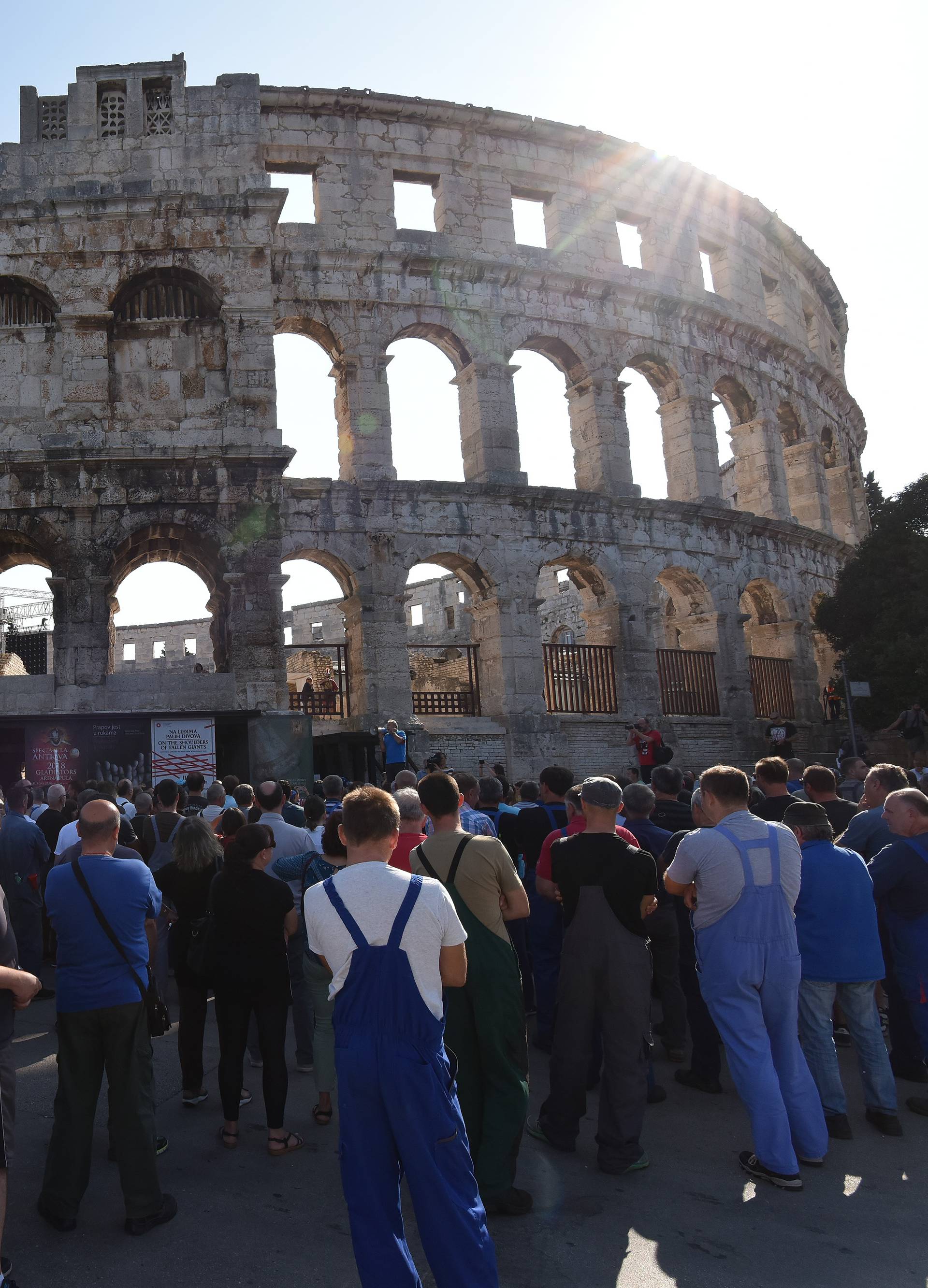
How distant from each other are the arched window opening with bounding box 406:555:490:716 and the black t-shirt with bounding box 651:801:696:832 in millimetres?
10960

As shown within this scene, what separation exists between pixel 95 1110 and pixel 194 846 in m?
1.82

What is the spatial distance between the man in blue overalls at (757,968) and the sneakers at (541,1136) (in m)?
0.81

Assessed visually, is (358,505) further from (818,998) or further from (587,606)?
(818,998)

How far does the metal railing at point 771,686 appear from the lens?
2164 cm

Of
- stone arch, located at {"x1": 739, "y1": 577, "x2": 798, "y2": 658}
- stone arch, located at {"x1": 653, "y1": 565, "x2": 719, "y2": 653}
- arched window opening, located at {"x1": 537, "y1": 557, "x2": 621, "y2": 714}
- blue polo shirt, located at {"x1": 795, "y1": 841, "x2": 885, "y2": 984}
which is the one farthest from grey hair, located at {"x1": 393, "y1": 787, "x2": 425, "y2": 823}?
stone arch, located at {"x1": 739, "y1": 577, "x2": 798, "y2": 658}

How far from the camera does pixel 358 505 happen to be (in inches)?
714

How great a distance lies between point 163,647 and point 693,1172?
43.8m

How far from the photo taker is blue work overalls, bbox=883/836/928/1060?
17.4 ft

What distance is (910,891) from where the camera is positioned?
528cm

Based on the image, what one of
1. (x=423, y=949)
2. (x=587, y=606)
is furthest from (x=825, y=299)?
(x=423, y=949)

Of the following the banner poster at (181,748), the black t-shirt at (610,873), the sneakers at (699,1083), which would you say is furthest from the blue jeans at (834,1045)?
the banner poster at (181,748)

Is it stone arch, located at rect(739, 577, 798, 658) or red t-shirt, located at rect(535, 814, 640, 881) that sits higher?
stone arch, located at rect(739, 577, 798, 658)

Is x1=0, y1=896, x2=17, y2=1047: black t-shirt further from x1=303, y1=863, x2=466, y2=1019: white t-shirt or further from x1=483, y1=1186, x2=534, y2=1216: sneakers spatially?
x1=483, y1=1186, x2=534, y2=1216: sneakers

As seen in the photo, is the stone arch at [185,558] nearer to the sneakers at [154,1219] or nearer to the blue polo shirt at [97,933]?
the blue polo shirt at [97,933]
